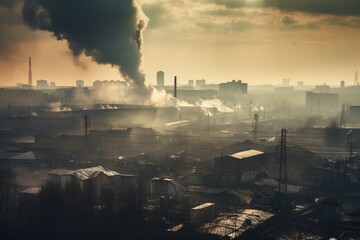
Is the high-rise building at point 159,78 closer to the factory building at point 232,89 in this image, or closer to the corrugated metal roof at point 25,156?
the factory building at point 232,89

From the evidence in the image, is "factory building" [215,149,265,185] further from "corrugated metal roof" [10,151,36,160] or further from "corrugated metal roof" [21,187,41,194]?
"corrugated metal roof" [10,151,36,160]

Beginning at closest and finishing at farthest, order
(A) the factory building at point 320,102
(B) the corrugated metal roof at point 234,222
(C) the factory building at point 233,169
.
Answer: (B) the corrugated metal roof at point 234,222 < (C) the factory building at point 233,169 < (A) the factory building at point 320,102

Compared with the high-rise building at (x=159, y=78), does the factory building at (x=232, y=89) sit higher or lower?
lower

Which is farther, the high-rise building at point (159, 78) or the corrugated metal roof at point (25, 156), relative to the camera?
the high-rise building at point (159, 78)

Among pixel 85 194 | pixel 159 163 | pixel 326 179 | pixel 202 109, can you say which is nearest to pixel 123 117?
pixel 202 109

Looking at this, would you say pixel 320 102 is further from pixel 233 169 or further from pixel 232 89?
pixel 233 169

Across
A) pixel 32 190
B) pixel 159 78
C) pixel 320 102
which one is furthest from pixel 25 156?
pixel 159 78

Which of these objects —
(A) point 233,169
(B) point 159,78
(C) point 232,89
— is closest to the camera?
(A) point 233,169

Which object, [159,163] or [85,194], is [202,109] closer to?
[159,163]

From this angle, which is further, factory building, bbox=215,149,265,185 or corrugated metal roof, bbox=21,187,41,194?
factory building, bbox=215,149,265,185

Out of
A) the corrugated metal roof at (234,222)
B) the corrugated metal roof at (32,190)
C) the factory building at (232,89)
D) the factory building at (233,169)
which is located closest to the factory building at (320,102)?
the factory building at (232,89)

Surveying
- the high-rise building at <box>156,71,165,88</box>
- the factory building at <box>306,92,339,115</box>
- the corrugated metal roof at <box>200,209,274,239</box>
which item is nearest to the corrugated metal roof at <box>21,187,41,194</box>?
Result: the corrugated metal roof at <box>200,209,274,239</box>
